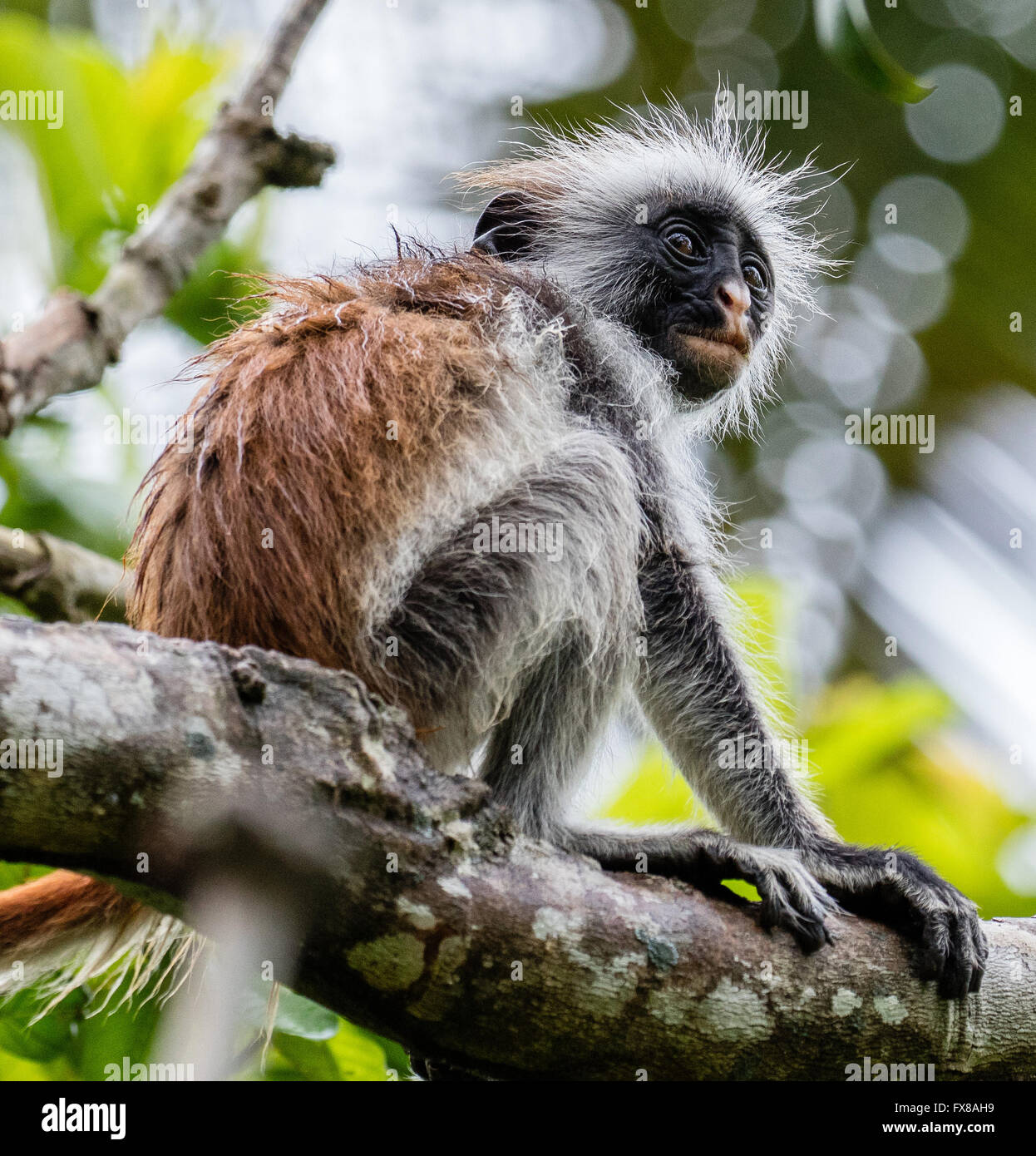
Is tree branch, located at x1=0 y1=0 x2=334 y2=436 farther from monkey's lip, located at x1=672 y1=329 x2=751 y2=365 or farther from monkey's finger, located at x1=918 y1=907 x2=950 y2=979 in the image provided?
monkey's finger, located at x1=918 y1=907 x2=950 y2=979

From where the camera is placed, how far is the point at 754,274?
5.74 metres

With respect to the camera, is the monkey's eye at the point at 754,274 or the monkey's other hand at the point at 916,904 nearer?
the monkey's other hand at the point at 916,904

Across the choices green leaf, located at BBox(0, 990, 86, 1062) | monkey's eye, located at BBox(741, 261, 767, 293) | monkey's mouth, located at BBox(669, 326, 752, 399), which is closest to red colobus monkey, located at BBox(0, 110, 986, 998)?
green leaf, located at BBox(0, 990, 86, 1062)

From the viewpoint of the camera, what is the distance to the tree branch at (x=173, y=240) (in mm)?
4789

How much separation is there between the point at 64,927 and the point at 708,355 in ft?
Answer: 11.0

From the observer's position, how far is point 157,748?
2730 mm

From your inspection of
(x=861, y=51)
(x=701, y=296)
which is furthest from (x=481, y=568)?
(x=701, y=296)

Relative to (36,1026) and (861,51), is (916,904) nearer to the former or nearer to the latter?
(861,51)

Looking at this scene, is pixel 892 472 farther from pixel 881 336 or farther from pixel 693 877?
pixel 693 877

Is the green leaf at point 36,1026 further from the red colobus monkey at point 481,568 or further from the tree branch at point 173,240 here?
the tree branch at point 173,240

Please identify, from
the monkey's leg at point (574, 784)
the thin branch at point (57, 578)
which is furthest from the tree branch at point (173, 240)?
the monkey's leg at point (574, 784)

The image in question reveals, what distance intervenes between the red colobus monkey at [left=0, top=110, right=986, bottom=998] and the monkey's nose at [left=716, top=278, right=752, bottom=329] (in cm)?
69

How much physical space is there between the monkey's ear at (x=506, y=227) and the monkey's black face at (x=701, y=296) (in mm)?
559

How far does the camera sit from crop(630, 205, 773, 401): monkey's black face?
5.24 m
